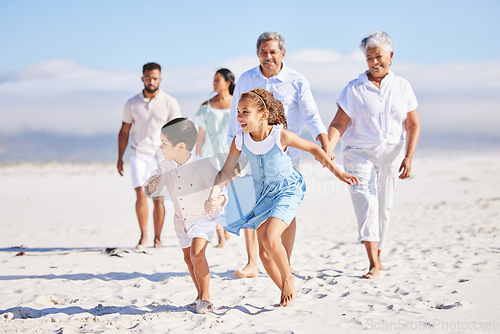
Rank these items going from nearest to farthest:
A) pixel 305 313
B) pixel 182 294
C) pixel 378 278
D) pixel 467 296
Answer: pixel 305 313 → pixel 467 296 → pixel 182 294 → pixel 378 278

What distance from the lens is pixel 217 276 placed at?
5.06 m

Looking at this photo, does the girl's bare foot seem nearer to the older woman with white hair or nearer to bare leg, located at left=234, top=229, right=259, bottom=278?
bare leg, located at left=234, top=229, right=259, bottom=278

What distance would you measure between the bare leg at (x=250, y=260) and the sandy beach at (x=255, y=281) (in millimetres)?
116

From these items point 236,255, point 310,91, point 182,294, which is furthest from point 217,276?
point 310,91

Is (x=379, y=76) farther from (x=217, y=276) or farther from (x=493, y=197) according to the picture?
(x=493, y=197)

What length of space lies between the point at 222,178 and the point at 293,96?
4.40ft

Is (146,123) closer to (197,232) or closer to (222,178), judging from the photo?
(222,178)

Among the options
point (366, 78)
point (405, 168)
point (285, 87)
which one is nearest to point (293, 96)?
point (285, 87)

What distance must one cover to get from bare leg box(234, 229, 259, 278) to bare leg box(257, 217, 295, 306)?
42.1 inches

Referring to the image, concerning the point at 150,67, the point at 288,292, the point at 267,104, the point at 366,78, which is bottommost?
the point at 288,292

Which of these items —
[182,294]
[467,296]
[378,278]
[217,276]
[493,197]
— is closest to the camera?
[467,296]

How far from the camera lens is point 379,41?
4.66 meters

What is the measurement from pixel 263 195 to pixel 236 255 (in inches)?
101

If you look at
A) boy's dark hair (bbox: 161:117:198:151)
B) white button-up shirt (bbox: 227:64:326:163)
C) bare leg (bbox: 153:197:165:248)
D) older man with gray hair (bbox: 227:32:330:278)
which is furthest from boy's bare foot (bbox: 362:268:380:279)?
bare leg (bbox: 153:197:165:248)
